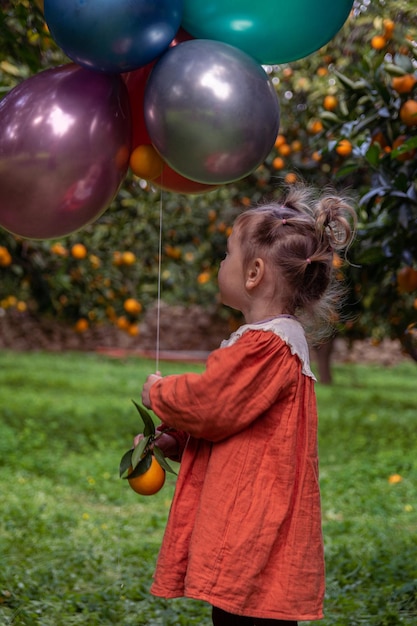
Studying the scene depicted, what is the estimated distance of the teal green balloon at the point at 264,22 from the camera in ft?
6.46

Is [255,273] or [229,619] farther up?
[255,273]

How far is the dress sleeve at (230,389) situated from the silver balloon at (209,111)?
413 mm

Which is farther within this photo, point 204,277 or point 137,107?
point 204,277

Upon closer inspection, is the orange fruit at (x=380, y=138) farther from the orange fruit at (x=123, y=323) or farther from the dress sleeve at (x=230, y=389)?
the orange fruit at (x=123, y=323)

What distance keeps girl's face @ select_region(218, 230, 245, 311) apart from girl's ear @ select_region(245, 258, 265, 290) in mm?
22

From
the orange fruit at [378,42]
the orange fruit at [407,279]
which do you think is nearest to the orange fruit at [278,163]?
the orange fruit at [378,42]

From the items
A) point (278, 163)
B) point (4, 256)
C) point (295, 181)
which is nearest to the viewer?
point (295, 181)

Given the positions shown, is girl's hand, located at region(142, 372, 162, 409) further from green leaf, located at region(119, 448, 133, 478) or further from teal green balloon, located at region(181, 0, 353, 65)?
teal green balloon, located at region(181, 0, 353, 65)

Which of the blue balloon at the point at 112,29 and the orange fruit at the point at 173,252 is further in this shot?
the orange fruit at the point at 173,252

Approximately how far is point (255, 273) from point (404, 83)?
4.08ft

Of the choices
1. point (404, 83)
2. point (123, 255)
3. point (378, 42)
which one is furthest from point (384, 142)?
point (123, 255)

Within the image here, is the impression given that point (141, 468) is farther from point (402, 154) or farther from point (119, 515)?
point (119, 515)

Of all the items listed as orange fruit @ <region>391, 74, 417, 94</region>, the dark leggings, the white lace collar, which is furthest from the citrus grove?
the dark leggings

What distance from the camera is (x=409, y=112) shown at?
9.07ft
